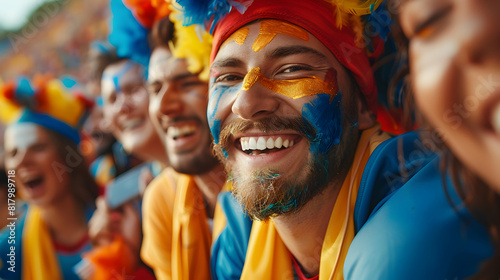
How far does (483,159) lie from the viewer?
0.84 metres

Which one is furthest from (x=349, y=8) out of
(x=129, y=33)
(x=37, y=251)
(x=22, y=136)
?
(x=37, y=251)

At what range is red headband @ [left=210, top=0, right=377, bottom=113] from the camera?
3.54 feet

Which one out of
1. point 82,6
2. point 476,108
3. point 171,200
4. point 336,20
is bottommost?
point 171,200

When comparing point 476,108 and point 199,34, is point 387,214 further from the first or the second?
point 199,34

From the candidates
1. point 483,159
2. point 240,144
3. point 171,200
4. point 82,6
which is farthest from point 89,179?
point 483,159

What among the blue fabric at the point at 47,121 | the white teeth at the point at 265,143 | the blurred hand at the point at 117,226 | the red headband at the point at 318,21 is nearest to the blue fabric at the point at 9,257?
the blurred hand at the point at 117,226

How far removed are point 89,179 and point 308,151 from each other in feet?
5.20

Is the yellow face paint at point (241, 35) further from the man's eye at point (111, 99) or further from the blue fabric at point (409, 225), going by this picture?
the man's eye at point (111, 99)

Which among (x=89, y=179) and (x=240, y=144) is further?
(x=89, y=179)

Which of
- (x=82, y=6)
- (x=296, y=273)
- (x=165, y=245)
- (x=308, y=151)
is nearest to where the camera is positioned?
(x=308, y=151)

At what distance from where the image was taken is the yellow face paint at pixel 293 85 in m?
1.06

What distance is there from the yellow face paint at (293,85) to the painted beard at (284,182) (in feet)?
0.24

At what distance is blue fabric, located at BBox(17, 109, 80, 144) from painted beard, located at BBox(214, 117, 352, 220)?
1.38m

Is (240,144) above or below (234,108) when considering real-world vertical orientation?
below
